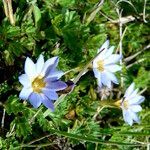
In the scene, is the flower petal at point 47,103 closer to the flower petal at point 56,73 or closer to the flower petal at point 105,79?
the flower petal at point 56,73

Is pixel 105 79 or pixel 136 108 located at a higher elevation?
pixel 105 79

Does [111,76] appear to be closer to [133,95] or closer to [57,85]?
[133,95]

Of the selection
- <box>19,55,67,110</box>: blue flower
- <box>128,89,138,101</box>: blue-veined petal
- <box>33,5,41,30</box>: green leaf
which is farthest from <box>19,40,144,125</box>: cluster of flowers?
<box>33,5,41,30</box>: green leaf

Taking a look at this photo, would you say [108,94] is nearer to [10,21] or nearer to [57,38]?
[57,38]

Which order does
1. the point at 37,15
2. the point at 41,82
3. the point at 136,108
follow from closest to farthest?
1. the point at 41,82
2. the point at 37,15
3. the point at 136,108

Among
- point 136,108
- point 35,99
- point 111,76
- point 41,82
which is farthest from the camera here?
point 136,108

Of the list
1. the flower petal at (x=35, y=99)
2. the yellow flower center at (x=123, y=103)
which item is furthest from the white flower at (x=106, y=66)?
the flower petal at (x=35, y=99)

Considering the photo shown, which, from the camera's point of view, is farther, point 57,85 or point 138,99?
point 138,99

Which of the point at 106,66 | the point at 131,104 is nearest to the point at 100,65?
the point at 106,66
